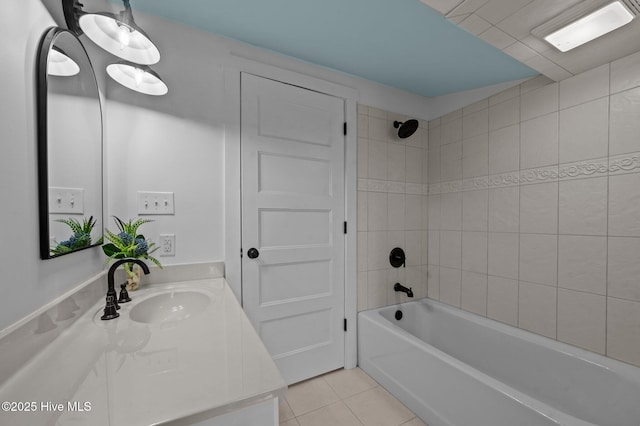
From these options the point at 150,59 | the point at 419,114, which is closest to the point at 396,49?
the point at 419,114

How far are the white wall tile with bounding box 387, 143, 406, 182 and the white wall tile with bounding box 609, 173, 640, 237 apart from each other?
1250mm

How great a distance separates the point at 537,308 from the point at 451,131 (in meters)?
1.51

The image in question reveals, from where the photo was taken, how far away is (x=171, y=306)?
47.5 inches

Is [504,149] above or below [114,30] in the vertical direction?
below

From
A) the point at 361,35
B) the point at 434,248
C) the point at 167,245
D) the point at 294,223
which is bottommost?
the point at 434,248

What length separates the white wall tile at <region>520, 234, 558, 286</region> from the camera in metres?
1.59

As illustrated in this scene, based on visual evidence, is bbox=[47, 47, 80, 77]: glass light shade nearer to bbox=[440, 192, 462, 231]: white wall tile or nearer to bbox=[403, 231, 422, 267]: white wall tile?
bbox=[403, 231, 422, 267]: white wall tile

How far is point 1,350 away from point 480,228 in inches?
97.3

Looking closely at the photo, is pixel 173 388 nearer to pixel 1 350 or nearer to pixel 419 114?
pixel 1 350

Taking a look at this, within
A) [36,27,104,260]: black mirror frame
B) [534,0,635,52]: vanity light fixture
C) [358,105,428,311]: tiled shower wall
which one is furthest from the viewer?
[358,105,428,311]: tiled shower wall

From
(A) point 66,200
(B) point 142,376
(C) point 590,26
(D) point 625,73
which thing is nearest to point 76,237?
(A) point 66,200

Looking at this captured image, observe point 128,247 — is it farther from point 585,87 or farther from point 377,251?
point 585,87

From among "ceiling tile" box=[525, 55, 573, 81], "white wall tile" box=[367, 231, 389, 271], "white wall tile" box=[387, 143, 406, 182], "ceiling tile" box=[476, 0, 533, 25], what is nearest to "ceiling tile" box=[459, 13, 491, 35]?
"ceiling tile" box=[476, 0, 533, 25]

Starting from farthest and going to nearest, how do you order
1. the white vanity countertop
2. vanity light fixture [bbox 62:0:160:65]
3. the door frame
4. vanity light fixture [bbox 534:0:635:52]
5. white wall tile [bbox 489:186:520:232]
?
white wall tile [bbox 489:186:520:232] < the door frame < vanity light fixture [bbox 534:0:635:52] < vanity light fixture [bbox 62:0:160:65] < the white vanity countertop
